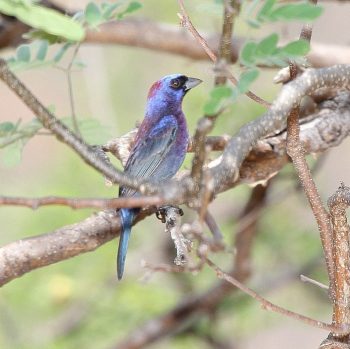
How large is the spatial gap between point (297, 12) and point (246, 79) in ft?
0.37

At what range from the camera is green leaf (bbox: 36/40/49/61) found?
5.17ft

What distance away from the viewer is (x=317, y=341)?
4.66 metres

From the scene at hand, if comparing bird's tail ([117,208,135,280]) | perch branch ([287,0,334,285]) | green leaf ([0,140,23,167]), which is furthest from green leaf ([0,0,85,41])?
bird's tail ([117,208,135,280])

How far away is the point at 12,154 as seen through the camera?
5.16 feet

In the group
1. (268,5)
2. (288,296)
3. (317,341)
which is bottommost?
(317,341)

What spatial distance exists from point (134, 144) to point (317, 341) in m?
3.12

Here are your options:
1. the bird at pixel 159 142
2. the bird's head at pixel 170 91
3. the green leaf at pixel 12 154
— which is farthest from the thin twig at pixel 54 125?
the bird's head at pixel 170 91

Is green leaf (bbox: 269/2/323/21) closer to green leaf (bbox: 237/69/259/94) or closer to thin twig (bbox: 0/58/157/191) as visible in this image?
green leaf (bbox: 237/69/259/94)

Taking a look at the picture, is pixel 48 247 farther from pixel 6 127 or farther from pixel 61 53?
pixel 61 53

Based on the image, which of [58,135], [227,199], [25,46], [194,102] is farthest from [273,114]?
[227,199]

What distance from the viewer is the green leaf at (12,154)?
156cm

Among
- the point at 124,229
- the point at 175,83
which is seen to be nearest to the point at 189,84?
the point at 175,83

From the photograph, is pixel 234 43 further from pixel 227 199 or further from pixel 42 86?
pixel 42 86

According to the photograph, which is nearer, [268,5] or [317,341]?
[268,5]
